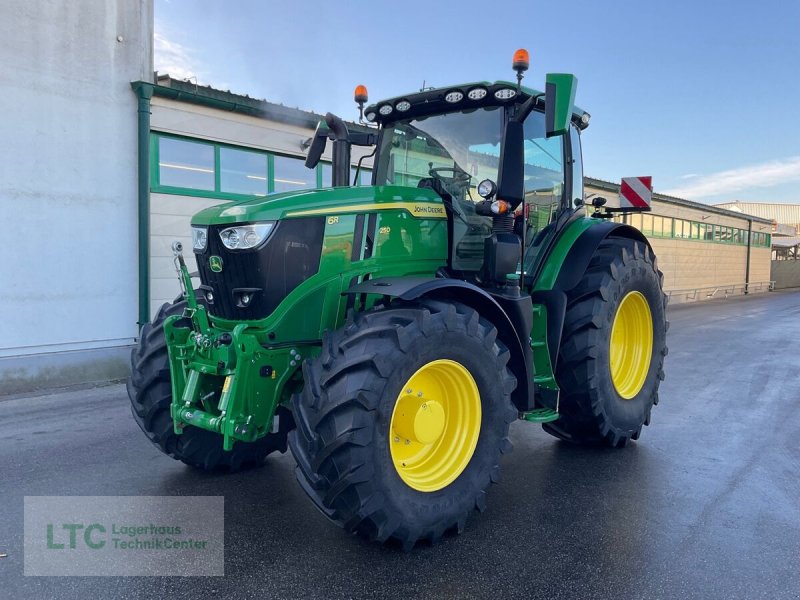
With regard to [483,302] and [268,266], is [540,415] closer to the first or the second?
[483,302]

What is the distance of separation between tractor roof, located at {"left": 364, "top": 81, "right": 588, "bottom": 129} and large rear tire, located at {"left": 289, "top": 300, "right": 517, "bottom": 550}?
157 cm

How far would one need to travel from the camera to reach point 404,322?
10.3 ft

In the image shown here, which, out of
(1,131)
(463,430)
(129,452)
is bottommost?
(129,452)

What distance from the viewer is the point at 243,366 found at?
327cm

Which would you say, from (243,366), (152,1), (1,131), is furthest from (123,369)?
(243,366)

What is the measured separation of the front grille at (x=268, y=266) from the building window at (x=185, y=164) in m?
5.30

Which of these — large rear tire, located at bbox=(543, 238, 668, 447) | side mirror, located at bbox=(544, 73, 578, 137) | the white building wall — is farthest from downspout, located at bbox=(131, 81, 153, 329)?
side mirror, located at bbox=(544, 73, 578, 137)

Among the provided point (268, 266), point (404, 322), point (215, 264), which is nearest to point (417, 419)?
point (404, 322)

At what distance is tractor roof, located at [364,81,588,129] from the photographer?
13.6 ft

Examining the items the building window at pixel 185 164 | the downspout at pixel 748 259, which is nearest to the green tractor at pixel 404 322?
the building window at pixel 185 164

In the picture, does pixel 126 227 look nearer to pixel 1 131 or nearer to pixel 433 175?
pixel 1 131

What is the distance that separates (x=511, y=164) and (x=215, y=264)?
1857 millimetres

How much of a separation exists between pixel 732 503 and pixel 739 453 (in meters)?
1.13

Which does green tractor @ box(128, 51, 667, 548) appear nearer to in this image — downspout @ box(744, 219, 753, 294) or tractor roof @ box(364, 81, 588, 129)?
tractor roof @ box(364, 81, 588, 129)
